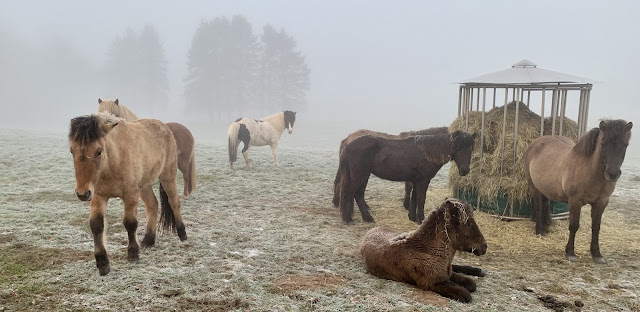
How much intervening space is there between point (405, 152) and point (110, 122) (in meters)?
4.58

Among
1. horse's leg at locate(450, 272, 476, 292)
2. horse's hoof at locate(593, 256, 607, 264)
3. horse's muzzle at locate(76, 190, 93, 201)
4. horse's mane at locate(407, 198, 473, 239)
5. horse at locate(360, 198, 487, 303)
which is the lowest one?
horse's hoof at locate(593, 256, 607, 264)

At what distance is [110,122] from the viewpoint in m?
3.70

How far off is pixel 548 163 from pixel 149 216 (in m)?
5.79

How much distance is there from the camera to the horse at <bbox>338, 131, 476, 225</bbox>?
648 centimetres

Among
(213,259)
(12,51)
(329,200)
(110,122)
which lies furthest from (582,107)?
(12,51)

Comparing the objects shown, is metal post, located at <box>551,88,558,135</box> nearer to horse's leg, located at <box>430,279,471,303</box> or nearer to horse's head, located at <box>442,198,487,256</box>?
horse's head, located at <box>442,198,487,256</box>


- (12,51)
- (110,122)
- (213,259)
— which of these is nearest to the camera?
(110,122)

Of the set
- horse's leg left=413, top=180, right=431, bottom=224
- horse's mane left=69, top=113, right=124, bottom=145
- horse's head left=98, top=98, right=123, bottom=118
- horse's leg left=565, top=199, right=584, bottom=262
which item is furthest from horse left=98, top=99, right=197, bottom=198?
horse's leg left=565, top=199, right=584, bottom=262

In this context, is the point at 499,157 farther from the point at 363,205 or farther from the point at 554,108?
the point at 363,205

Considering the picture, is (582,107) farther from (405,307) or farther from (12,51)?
(12,51)

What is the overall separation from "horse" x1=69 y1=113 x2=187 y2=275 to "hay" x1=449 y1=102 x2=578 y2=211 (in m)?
5.27

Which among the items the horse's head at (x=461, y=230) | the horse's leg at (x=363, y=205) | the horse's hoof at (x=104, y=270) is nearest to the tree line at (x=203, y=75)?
the horse's leg at (x=363, y=205)

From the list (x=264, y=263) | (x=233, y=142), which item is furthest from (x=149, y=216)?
(x=233, y=142)

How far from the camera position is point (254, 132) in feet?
41.4
